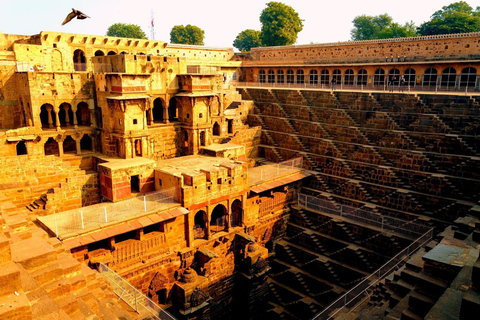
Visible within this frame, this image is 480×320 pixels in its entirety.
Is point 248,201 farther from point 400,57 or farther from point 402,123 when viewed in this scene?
point 400,57

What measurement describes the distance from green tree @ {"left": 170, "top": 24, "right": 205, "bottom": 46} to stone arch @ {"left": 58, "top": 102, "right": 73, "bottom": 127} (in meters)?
48.4

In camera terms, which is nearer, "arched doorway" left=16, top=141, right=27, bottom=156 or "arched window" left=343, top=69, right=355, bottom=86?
"arched doorway" left=16, top=141, right=27, bottom=156

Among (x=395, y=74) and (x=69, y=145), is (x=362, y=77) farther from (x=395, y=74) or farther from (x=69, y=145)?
(x=69, y=145)

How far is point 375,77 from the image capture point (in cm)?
3116

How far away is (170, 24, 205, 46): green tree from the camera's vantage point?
226 ft

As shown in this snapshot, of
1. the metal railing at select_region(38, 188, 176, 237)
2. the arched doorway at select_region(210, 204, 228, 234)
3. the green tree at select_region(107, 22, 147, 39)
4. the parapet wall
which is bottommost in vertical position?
the arched doorway at select_region(210, 204, 228, 234)

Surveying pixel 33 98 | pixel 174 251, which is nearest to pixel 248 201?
pixel 174 251

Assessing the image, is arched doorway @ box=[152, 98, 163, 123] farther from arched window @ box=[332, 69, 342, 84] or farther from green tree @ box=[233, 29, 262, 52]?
green tree @ box=[233, 29, 262, 52]

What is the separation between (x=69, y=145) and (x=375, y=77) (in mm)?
24834

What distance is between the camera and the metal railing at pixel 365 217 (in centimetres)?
1814

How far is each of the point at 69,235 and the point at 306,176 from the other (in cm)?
Answer: 1451

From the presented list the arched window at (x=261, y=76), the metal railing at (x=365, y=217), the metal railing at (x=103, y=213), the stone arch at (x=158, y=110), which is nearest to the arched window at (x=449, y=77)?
the metal railing at (x=365, y=217)

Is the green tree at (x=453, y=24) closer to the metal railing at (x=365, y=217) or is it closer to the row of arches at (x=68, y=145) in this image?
the metal railing at (x=365, y=217)

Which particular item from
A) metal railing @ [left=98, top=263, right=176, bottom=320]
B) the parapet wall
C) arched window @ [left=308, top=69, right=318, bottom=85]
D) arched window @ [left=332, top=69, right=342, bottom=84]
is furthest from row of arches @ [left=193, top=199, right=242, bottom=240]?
the parapet wall
